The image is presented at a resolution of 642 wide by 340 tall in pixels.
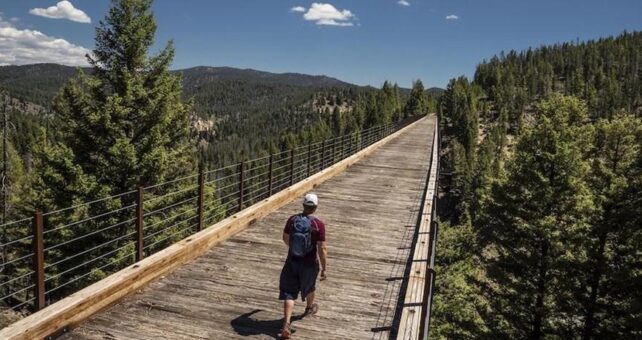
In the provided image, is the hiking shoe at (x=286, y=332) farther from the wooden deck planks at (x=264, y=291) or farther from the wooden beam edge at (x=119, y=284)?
the wooden beam edge at (x=119, y=284)

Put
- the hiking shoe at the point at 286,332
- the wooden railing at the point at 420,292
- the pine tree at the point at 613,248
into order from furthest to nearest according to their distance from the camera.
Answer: the pine tree at the point at 613,248
the hiking shoe at the point at 286,332
the wooden railing at the point at 420,292

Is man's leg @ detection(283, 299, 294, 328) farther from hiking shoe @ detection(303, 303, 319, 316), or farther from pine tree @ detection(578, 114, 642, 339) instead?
pine tree @ detection(578, 114, 642, 339)

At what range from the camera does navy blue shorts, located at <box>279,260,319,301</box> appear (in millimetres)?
5566

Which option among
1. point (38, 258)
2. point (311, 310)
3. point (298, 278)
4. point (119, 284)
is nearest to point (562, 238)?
point (311, 310)

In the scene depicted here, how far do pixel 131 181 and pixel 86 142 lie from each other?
2262 millimetres

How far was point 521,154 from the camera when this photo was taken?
2061 cm

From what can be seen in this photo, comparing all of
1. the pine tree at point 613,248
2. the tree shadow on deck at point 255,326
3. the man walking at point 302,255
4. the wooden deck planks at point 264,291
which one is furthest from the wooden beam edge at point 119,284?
the pine tree at point 613,248

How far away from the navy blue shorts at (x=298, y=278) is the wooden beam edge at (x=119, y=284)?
1.97 meters

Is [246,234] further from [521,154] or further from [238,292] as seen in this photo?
[521,154]

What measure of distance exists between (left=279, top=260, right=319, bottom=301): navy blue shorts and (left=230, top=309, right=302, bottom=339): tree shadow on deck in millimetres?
372

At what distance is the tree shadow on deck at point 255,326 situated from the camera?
529cm

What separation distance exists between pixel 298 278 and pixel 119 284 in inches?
84.9

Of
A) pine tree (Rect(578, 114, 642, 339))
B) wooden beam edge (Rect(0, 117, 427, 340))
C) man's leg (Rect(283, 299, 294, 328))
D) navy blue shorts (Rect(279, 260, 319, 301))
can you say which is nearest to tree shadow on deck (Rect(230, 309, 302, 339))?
man's leg (Rect(283, 299, 294, 328))

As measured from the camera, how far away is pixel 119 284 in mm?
5848
